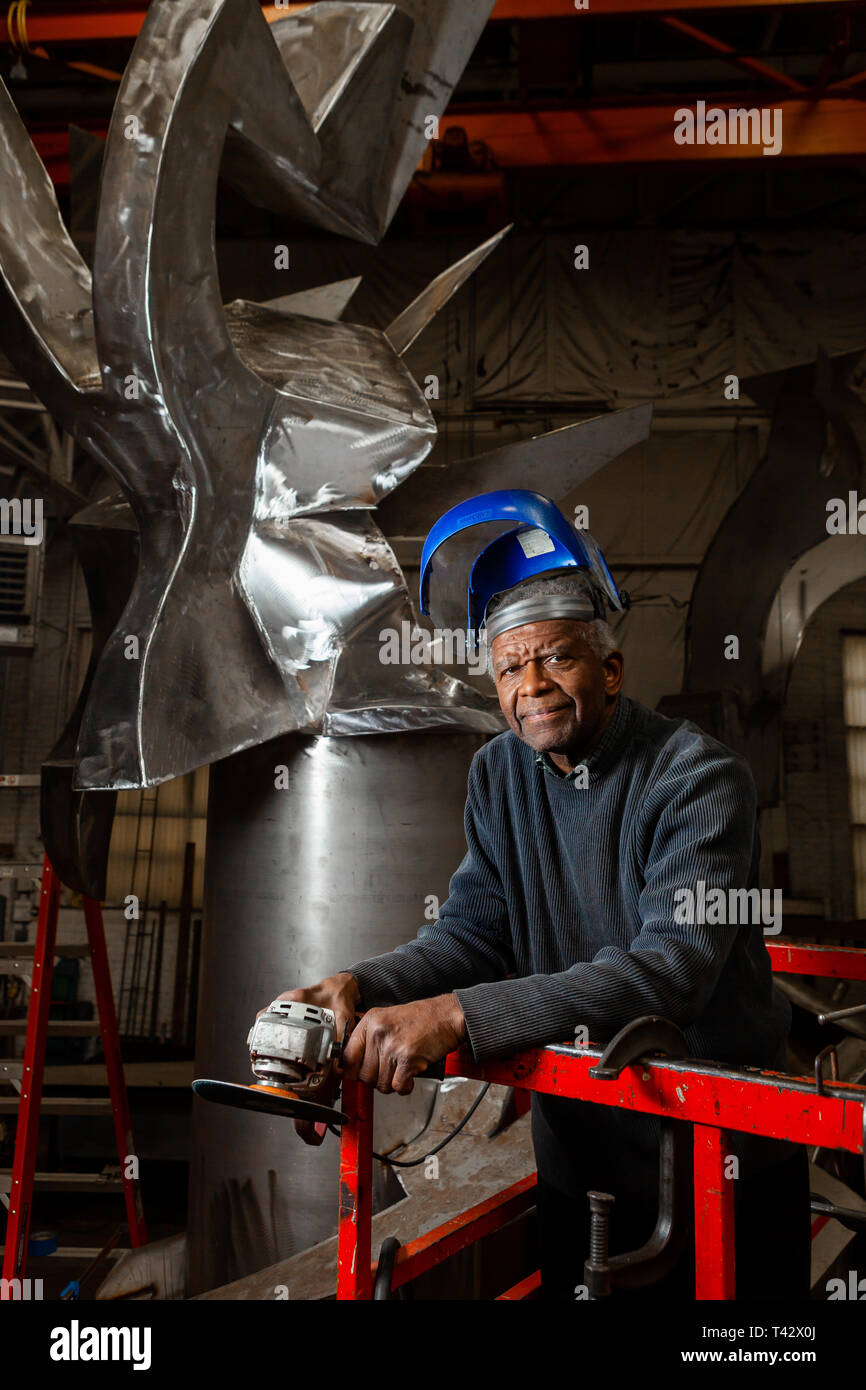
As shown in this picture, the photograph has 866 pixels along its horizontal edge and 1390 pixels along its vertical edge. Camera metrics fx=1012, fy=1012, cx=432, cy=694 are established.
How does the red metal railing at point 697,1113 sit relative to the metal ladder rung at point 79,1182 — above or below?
above

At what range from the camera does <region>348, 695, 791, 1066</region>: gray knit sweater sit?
5.04 feet

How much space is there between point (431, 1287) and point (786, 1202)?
1598 mm

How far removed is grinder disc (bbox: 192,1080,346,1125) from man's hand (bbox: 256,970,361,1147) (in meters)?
0.15

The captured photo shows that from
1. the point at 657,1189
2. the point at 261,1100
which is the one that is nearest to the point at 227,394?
the point at 261,1100

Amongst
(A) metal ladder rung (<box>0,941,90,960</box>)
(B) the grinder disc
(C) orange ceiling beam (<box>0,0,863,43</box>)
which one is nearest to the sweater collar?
(B) the grinder disc

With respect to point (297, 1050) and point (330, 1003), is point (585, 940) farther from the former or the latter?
point (297, 1050)

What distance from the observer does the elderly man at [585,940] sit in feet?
5.04

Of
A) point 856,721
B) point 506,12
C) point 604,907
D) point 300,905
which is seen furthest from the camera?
point 856,721

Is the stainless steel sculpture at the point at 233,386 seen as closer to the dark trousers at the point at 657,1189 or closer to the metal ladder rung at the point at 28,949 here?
the dark trousers at the point at 657,1189

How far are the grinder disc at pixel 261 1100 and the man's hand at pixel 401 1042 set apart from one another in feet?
0.35

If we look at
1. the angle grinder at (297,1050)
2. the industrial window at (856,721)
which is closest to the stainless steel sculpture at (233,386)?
the angle grinder at (297,1050)

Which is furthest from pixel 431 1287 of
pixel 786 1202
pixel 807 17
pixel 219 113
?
pixel 807 17

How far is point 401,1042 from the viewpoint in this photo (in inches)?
59.3

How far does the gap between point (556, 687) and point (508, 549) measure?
0.30m
